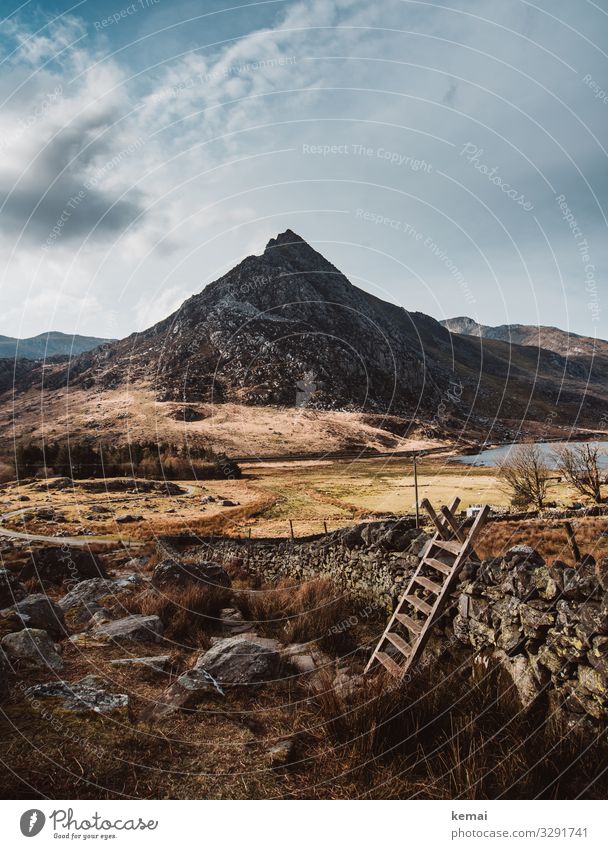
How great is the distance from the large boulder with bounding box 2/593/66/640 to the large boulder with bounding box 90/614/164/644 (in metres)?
0.72

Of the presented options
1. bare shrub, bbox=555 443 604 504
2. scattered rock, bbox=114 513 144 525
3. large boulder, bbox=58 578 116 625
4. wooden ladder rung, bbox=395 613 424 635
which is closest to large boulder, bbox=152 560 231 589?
large boulder, bbox=58 578 116 625

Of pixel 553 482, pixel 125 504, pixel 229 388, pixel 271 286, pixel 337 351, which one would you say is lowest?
pixel 125 504

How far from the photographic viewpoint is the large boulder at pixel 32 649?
6.86 m

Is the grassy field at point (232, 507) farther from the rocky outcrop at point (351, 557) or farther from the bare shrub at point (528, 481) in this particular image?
→ the rocky outcrop at point (351, 557)

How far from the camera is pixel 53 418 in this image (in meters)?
129

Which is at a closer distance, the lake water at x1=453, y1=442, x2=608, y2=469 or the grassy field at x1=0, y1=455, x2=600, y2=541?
the grassy field at x1=0, y1=455, x2=600, y2=541

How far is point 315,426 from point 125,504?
313 feet

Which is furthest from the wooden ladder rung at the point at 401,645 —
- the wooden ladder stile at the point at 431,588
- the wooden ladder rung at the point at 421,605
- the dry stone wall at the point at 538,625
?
the dry stone wall at the point at 538,625

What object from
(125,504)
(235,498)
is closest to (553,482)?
(235,498)

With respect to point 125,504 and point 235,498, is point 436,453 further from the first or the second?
point 125,504

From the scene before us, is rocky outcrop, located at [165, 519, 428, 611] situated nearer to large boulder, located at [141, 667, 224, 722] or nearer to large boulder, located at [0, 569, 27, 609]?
large boulder, located at [0, 569, 27, 609]

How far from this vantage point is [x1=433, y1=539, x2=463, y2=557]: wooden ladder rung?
6.85 m

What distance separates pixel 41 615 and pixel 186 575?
4085 mm
